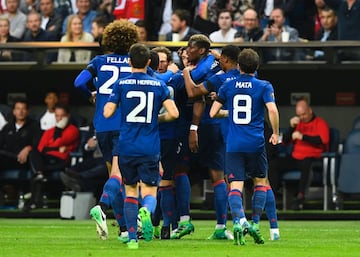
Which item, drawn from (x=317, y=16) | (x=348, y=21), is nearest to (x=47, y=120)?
(x=317, y=16)

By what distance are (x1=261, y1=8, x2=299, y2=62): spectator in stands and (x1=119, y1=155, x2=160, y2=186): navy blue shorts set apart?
8.53 metres

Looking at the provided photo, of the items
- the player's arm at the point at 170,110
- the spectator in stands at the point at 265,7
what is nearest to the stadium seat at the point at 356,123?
the spectator in stands at the point at 265,7

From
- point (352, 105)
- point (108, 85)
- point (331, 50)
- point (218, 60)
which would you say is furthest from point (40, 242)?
point (352, 105)

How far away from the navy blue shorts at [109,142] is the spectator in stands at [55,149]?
8.08 m

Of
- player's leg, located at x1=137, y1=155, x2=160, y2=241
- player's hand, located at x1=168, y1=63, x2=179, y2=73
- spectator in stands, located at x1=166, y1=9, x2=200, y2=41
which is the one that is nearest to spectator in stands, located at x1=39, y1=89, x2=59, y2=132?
spectator in stands, located at x1=166, y1=9, x2=200, y2=41

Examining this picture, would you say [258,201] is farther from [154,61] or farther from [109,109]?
[109,109]

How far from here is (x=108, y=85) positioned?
13.8 meters

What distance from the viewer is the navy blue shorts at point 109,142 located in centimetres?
1375

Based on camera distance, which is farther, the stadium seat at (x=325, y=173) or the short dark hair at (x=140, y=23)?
the short dark hair at (x=140, y=23)

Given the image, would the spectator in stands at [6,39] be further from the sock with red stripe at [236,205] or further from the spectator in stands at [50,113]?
the sock with red stripe at [236,205]

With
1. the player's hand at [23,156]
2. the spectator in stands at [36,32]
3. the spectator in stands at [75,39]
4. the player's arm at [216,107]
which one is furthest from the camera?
the spectator in stands at [36,32]

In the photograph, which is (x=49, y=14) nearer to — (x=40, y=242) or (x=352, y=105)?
(x=352, y=105)

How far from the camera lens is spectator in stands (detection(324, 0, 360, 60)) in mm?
20719

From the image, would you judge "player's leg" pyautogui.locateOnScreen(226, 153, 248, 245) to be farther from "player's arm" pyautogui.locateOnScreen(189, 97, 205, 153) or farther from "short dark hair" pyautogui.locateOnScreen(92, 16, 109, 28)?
"short dark hair" pyautogui.locateOnScreen(92, 16, 109, 28)
